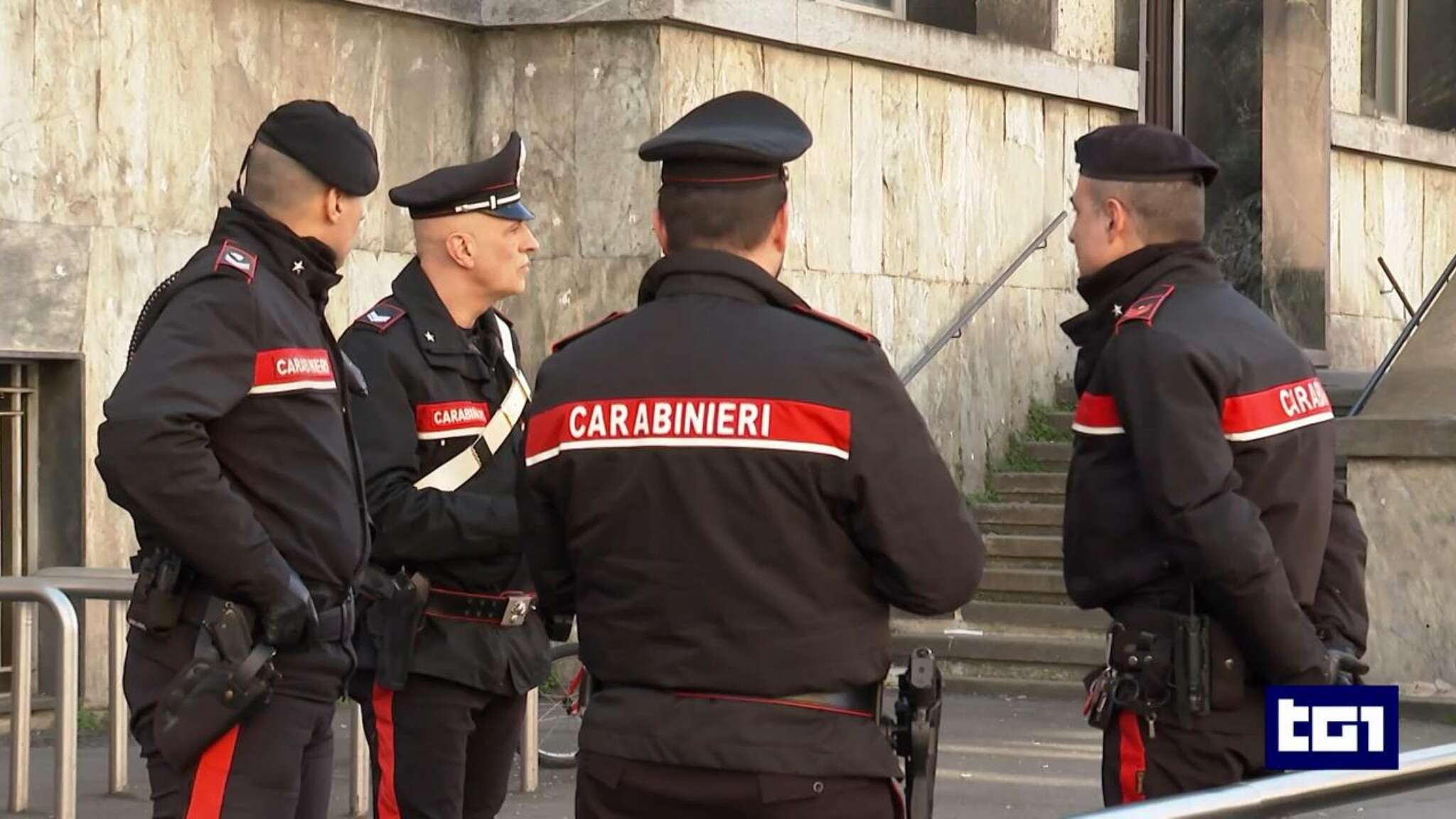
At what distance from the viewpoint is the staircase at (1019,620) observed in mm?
10883

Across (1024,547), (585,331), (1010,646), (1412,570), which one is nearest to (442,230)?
(585,331)

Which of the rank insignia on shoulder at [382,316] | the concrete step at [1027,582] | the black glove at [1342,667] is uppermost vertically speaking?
the rank insignia on shoulder at [382,316]

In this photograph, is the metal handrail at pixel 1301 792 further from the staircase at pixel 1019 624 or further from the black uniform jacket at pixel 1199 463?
the staircase at pixel 1019 624

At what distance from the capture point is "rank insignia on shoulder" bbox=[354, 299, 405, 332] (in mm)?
5430

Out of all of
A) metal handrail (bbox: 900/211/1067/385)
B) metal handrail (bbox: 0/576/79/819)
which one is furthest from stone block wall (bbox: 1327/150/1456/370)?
metal handrail (bbox: 0/576/79/819)

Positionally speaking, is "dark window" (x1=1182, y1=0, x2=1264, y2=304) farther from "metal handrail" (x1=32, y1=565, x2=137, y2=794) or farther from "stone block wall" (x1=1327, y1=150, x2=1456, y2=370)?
"metal handrail" (x1=32, y1=565, x2=137, y2=794)

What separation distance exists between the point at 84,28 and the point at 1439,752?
23.1 feet

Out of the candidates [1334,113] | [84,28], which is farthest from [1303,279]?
[84,28]

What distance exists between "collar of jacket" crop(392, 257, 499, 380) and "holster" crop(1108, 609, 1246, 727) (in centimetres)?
174

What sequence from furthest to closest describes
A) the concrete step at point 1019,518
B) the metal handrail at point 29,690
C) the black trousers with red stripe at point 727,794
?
the concrete step at point 1019,518
the metal handrail at point 29,690
the black trousers with red stripe at point 727,794

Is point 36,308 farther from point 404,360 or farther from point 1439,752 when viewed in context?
point 1439,752

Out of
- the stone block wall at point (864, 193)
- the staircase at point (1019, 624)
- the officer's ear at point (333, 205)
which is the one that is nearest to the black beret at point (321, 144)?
the officer's ear at point (333, 205)

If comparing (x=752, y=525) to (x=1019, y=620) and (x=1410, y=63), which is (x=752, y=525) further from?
(x=1410, y=63)

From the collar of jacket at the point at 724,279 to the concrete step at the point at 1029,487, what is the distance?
914cm
